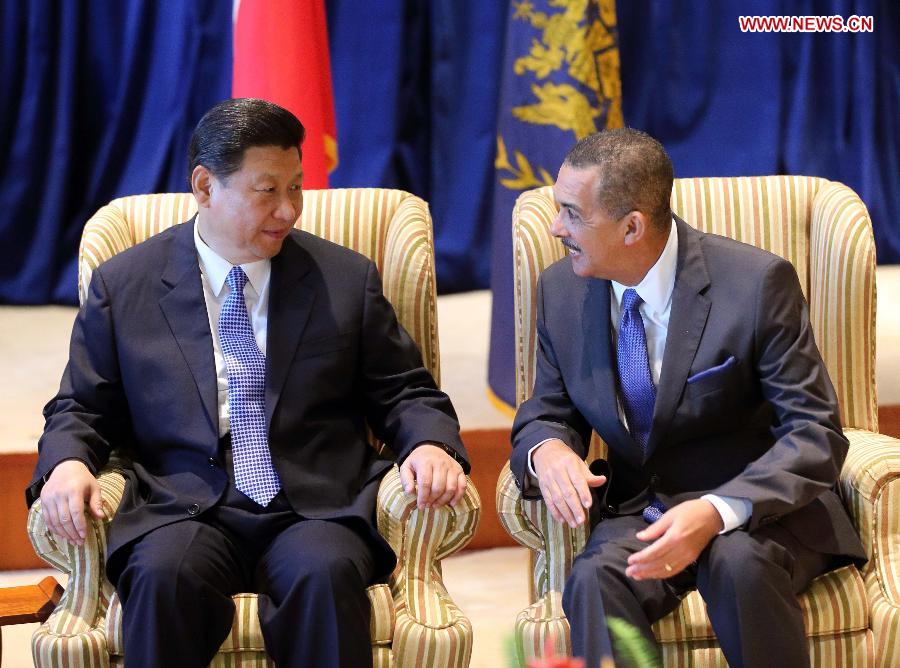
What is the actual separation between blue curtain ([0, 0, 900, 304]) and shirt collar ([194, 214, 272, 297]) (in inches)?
114

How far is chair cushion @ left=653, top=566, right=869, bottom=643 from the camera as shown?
2375 millimetres

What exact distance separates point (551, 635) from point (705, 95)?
154 inches

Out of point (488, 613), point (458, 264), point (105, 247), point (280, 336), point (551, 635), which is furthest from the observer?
point (458, 264)

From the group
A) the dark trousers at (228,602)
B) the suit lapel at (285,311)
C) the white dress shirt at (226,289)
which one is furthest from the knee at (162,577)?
the white dress shirt at (226,289)

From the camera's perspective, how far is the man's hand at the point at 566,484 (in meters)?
2.39

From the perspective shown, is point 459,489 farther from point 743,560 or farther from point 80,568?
point 80,568

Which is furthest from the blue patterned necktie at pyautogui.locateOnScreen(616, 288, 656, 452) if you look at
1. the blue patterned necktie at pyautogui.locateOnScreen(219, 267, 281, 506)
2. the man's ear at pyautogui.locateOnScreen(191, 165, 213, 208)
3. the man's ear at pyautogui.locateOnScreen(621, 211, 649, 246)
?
the man's ear at pyautogui.locateOnScreen(191, 165, 213, 208)

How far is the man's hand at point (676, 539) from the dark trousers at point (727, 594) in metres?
0.04

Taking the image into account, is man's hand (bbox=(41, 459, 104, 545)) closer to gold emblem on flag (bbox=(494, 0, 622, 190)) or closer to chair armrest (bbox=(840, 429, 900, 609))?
chair armrest (bbox=(840, 429, 900, 609))

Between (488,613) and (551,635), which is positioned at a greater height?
(551,635)

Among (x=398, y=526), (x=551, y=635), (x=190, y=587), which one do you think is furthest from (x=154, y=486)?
(x=551, y=635)

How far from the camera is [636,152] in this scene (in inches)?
98.0

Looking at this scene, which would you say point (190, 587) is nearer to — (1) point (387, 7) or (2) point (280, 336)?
(2) point (280, 336)

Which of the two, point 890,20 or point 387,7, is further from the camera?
point 890,20
